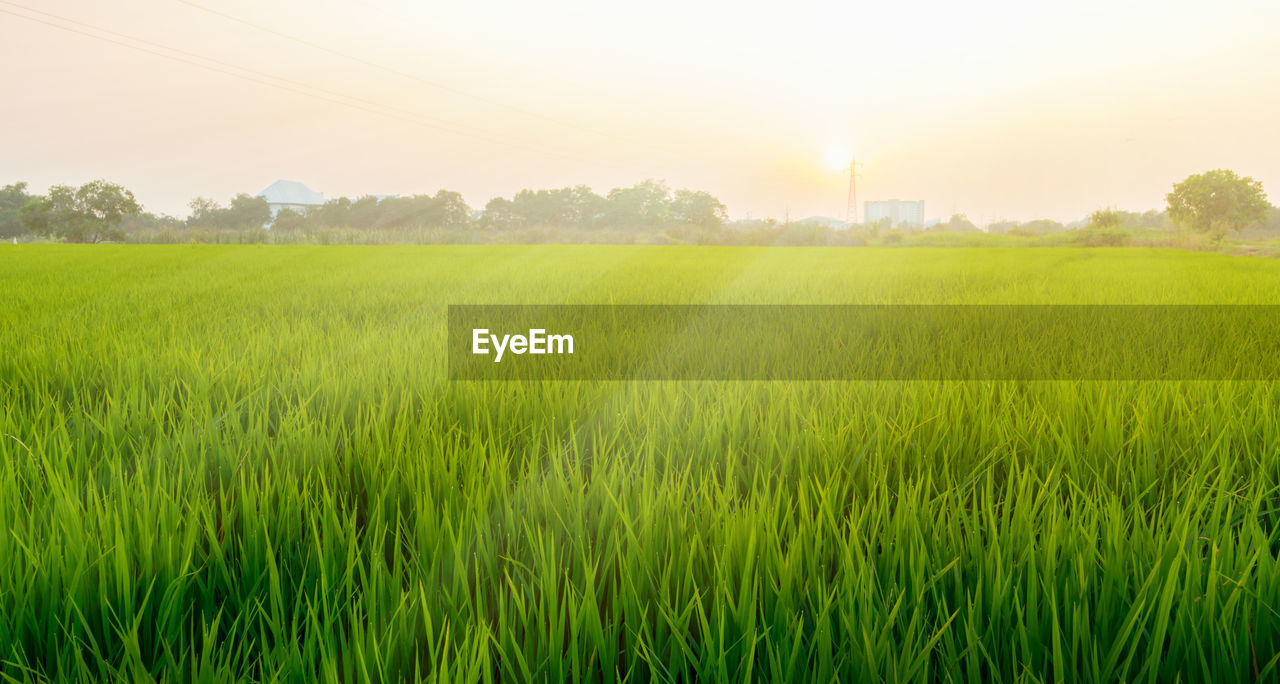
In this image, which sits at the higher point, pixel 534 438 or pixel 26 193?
pixel 26 193

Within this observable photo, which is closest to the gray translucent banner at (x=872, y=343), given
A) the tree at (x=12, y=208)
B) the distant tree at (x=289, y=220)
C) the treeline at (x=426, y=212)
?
the treeline at (x=426, y=212)

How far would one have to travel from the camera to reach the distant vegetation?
28562mm

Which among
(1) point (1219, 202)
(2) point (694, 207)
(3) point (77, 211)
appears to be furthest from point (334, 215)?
(1) point (1219, 202)

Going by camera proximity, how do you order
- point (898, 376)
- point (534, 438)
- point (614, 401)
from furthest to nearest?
1. point (898, 376)
2. point (614, 401)
3. point (534, 438)

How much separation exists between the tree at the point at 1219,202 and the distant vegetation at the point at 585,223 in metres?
0.06

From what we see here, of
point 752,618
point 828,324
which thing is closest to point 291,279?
point 828,324

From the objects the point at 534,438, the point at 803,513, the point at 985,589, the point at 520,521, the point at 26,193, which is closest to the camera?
the point at 985,589

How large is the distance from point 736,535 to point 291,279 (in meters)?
7.73

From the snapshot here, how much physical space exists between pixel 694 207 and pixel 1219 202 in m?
32.0

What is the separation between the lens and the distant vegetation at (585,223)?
93.7 ft

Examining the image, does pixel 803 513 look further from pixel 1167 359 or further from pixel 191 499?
pixel 1167 359

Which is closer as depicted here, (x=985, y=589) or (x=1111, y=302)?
(x=985, y=589)

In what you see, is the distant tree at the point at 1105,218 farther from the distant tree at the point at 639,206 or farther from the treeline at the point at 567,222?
the distant tree at the point at 639,206

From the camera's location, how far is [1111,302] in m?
4.78
